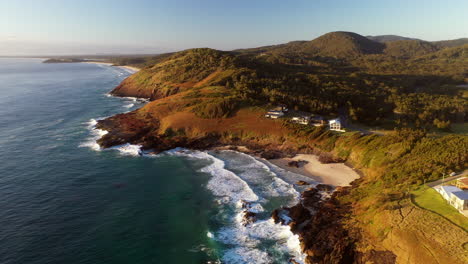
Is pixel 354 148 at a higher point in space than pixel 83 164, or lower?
higher

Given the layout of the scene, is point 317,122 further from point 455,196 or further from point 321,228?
point 455,196

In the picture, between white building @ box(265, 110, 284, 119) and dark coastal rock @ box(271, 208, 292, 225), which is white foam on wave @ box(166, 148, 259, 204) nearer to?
dark coastal rock @ box(271, 208, 292, 225)

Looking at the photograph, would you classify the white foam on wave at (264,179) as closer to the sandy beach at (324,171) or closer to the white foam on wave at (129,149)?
the sandy beach at (324,171)

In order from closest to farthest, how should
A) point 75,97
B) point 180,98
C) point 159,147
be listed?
point 159,147
point 180,98
point 75,97

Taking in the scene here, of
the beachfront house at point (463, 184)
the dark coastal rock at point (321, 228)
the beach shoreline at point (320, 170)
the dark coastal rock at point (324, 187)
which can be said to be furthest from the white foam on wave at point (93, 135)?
the beachfront house at point (463, 184)

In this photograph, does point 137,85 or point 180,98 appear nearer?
point 180,98

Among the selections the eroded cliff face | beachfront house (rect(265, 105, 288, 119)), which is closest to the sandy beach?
the eroded cliff face

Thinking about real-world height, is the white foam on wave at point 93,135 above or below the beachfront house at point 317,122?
below

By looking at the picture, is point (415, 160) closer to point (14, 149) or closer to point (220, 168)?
point (220, 168)

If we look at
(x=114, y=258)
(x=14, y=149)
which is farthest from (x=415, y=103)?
(x=14, y=149)
